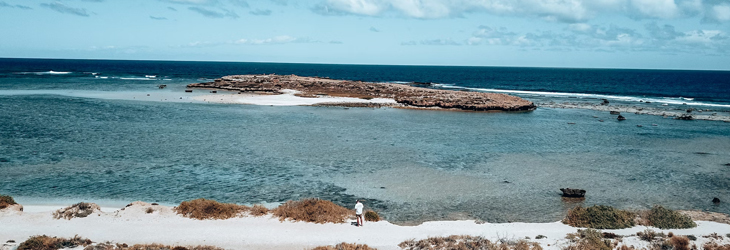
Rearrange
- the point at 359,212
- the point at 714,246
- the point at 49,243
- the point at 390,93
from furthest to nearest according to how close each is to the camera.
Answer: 1. the point at 390,93
2. the point at 359,212
3. the point at 714,246
4. the point at 49,243

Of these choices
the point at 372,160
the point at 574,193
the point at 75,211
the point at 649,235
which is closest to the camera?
the point at 649,235

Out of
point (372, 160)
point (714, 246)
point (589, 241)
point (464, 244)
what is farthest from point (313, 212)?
point (714, 246)

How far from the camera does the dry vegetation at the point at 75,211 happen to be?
18.2 m

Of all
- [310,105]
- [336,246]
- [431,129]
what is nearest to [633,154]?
[431,129]

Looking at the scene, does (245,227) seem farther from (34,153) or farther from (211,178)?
(34,153)

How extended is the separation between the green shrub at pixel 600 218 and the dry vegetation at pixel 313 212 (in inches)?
364

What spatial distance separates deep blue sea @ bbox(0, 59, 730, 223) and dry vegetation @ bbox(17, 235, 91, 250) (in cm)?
553

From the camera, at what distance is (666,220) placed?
18719 millimetres

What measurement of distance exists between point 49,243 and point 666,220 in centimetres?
2296

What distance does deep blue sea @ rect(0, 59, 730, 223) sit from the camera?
892 inches

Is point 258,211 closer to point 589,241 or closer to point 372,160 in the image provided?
point 372,160

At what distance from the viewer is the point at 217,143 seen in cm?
3525

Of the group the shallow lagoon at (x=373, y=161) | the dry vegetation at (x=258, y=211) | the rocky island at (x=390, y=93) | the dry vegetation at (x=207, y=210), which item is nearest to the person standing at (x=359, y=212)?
the shallow lagoon at (x=373, y=161)

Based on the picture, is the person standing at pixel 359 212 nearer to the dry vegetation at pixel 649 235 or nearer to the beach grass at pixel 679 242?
the dry vegetation at pixel 649 235
